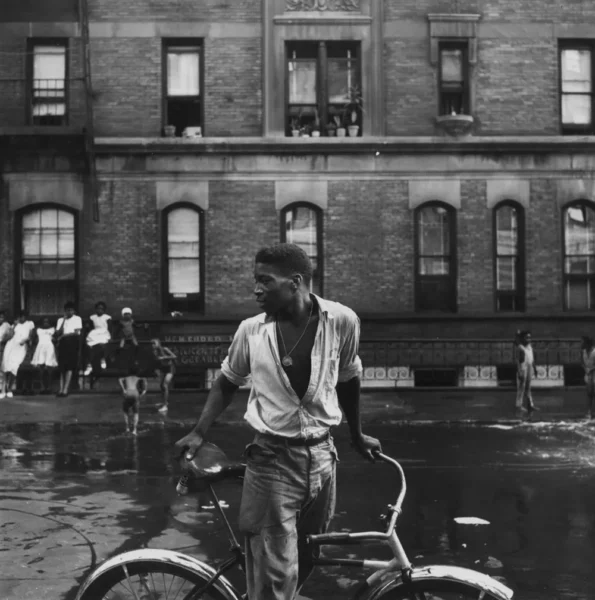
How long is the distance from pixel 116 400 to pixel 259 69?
8.29 metres

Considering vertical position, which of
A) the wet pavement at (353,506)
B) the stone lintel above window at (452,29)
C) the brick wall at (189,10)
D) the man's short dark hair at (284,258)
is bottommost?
the wet pavement at (353,506)

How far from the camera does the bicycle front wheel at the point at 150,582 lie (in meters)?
4.40

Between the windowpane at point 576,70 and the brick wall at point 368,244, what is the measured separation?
4709 millimetres

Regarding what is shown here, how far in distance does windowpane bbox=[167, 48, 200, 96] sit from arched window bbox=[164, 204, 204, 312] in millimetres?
2668

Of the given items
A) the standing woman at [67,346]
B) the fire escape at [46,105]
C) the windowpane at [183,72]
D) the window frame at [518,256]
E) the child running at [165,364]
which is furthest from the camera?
the window frame at [518,256]

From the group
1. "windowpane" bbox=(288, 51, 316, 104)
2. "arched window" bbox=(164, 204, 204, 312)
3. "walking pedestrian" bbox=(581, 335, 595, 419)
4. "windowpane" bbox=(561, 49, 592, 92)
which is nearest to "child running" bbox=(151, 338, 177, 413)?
"arched window" bbox=(164, 204, 204, 312)

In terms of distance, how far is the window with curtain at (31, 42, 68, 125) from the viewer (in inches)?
898

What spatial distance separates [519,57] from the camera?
23016 mm

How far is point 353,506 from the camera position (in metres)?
9.55

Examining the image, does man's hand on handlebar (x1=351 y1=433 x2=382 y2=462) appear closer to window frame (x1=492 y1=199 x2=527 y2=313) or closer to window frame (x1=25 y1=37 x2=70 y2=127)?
window frame (x1=492 y1=199 x2=527 y2=313)

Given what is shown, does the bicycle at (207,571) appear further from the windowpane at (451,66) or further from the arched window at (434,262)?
the windowpane at (451,66)

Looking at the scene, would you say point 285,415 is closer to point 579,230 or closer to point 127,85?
point 127,85

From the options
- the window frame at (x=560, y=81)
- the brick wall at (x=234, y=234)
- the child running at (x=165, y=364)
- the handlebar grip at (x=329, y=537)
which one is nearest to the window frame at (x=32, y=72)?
the brick wall at (x=234, y=234)

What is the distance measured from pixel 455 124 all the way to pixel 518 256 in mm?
3400
